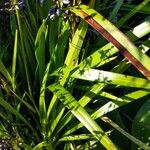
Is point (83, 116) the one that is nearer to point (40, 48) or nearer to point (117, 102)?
point (117, 102)

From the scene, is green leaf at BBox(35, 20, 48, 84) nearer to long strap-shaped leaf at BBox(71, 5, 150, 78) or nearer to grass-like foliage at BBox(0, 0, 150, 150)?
grass-like foliage at BBox(0, 0, 150, 150)

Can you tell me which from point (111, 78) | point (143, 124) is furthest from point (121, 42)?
point (143, 124)

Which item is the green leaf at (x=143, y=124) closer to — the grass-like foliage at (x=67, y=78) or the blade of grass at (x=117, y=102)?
the grass-like foliage at (x=67, y=78)

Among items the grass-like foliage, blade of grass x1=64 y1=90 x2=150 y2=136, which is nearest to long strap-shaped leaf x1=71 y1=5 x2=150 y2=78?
the grass-like foliage

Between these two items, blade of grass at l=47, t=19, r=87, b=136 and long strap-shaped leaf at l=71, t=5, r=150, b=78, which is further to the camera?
blade of grass at l=47, t=19, r=87, b=136

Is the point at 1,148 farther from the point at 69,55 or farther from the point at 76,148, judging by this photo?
the point at 69,55

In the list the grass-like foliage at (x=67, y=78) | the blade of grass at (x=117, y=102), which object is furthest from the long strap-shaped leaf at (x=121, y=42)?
the blade of grass at (x=117, y=102)
